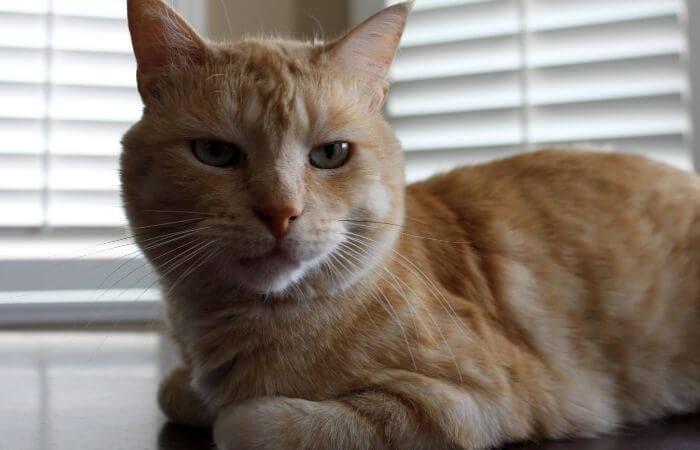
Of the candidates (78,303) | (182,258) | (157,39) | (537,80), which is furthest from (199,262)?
(78,303)

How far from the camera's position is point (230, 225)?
3.15ft

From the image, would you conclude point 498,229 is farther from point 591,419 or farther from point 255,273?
point 255,273

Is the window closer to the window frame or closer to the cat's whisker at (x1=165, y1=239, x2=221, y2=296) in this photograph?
the window frame

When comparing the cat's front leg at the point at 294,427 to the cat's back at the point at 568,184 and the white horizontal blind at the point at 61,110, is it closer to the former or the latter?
the cat's back at the point at 568,184

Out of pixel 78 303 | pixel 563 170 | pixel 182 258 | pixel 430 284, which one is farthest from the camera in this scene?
pixel 78 303

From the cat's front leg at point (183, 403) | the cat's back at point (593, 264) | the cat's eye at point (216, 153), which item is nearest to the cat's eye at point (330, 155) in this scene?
the cat's eye at point (216, 153)

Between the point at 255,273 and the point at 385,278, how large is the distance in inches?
9.8

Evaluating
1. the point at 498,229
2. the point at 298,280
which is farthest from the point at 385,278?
the point at 498,229

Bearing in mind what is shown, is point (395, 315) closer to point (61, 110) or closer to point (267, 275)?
point (267, 275)

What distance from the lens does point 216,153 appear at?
3.44 feet

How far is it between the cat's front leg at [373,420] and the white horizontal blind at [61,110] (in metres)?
1.73

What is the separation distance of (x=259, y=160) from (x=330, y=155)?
0.13 meters

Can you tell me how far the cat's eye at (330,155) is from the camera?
3.55 ft

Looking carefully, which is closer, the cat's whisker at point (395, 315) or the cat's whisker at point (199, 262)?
the cat's whisker at point (199, 262)
